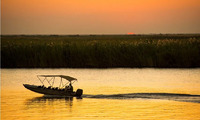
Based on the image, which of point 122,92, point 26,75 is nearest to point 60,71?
point 26,75

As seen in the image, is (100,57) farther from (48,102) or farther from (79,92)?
(48,102)

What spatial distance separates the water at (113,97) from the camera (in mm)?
20812

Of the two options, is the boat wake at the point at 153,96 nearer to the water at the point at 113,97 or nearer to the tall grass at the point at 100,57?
the water at the point at 113,97

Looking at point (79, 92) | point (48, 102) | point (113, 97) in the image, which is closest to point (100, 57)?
point (113, 97)

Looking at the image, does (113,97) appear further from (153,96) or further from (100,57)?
(100,57)

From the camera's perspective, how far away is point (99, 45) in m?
44.2

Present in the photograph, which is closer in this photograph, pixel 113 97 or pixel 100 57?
pixel 113 97

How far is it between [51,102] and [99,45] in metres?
20.0

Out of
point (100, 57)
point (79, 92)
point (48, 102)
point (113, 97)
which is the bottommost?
point (48, 102)

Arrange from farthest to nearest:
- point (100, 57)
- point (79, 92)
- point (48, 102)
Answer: point (100, 57) < point (79, 92) < point (48, 102)

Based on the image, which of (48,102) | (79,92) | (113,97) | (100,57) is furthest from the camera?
(100,57)

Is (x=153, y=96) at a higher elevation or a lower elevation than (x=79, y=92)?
lower

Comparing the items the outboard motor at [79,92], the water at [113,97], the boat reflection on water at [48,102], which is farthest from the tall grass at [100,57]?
the outboard motor at [79,92]

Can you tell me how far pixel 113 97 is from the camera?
1030 inches
